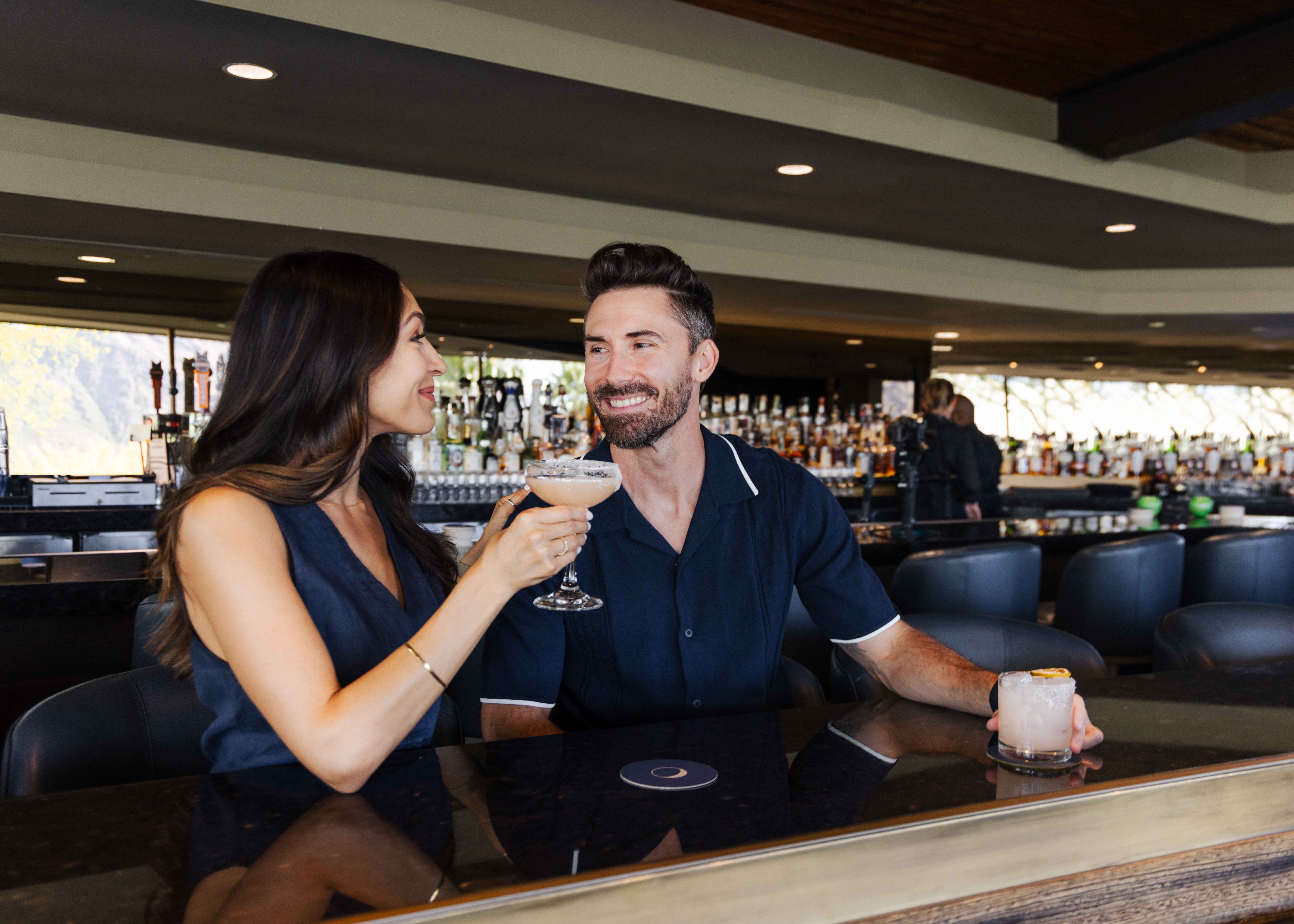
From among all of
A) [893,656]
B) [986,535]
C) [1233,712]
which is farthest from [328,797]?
[986,535]

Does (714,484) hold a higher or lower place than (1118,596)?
higher

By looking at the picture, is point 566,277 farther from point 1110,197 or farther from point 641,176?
point 1110,197

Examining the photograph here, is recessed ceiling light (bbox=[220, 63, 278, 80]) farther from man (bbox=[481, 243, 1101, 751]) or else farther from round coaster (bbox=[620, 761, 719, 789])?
round coaster (bbox=[620, 761, 719, 789])

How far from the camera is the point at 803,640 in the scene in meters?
2.75

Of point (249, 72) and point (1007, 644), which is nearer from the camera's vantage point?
point (1007, 644)

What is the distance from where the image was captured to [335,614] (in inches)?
58.4

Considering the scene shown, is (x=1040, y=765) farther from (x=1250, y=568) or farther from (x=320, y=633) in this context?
(x=1250, y=568)

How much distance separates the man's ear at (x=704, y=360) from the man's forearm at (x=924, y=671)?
60 cm

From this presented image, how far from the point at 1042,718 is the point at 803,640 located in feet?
4.74

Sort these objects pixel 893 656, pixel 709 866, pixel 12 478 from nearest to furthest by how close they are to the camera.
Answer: pixel 709 866 < pixel 893 656 < pixel 12 478

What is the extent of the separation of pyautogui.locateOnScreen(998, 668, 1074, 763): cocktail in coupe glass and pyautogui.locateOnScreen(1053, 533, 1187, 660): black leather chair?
221 cm

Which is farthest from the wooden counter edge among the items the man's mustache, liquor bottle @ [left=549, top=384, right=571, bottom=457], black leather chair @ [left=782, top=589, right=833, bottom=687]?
liquor bottle @ [left=549, top=384, right=571, bottom=457]

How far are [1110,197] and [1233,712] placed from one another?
4.36m

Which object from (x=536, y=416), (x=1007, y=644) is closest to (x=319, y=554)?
(x=1007, y=644)
